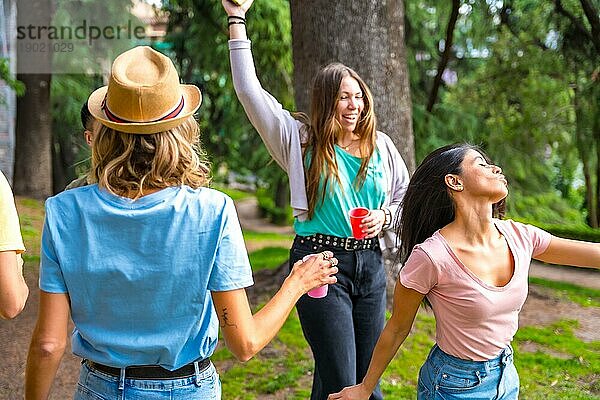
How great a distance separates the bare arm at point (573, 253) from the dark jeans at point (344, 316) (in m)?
0.87

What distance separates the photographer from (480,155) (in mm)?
2600

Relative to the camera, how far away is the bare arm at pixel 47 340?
1900 millimetres

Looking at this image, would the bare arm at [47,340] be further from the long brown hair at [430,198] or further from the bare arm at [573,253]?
the bare arm at [573,253]

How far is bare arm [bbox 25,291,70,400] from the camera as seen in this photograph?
1900mm

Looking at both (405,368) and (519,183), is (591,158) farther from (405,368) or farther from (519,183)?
(405,368)

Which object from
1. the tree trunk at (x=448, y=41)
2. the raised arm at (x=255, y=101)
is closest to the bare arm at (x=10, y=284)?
the raised arm at (x=255, y=101)

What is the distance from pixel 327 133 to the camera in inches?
130

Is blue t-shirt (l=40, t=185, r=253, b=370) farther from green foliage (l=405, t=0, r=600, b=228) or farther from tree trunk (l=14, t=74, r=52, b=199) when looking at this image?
tree trunk (l=14, t=74, r=52, b=199)

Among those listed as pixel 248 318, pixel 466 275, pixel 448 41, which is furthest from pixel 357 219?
pixel 448 41

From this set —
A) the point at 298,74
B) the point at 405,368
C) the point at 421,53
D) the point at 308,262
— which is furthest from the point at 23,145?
the point at 308,262

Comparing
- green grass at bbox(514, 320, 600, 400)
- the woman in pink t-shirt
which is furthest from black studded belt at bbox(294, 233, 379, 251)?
green grass at bbox(514, 320, 600, 400)

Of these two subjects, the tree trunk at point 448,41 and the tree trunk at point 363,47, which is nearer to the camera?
the tree trunk at point 363,47

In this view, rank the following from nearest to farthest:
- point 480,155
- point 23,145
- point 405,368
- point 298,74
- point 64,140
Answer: point 480,155 < point 405,368 < point 298,74 < point 23,145 < point 64,140

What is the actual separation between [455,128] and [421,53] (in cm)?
220
